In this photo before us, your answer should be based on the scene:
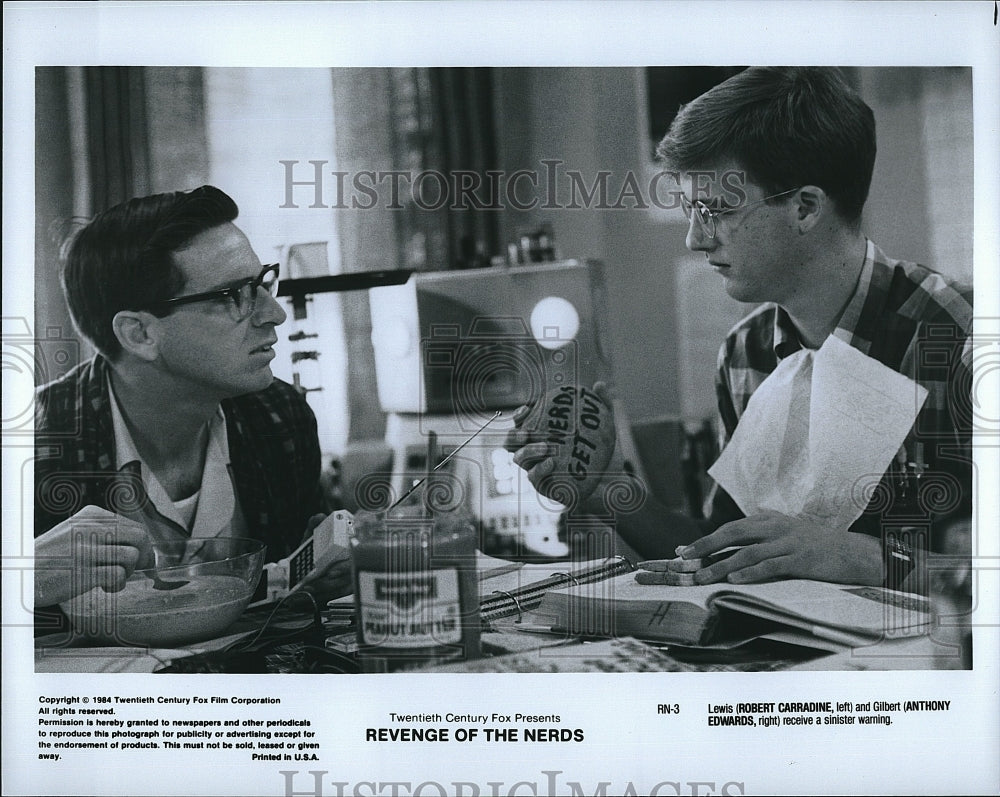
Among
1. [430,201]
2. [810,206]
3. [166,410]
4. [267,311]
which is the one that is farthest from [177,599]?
[810,206]

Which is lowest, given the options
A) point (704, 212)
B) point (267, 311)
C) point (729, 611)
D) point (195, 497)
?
point (729, 611)

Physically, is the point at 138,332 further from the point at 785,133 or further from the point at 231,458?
the point at 785,133

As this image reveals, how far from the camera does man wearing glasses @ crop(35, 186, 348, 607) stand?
1.21 metres

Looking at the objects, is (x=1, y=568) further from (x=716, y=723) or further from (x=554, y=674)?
(x=716, y=723)

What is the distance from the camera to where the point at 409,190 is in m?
1.22

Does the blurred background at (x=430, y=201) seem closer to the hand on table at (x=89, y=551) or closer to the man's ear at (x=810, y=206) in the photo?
the man's ear at (x=810, y=206)

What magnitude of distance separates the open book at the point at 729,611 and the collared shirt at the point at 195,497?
40 cm

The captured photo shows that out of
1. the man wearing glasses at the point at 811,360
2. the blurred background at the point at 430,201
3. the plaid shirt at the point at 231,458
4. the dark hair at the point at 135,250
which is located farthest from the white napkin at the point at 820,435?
the dark hair at the point at 135,250

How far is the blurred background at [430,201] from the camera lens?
1.22 m

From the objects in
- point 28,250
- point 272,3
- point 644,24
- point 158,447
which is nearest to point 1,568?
point 158,447

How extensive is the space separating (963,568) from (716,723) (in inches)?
14.3

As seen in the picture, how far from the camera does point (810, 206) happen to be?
1.21 metres

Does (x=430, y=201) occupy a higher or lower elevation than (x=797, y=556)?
higher

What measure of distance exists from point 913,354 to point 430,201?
24.7 inches
